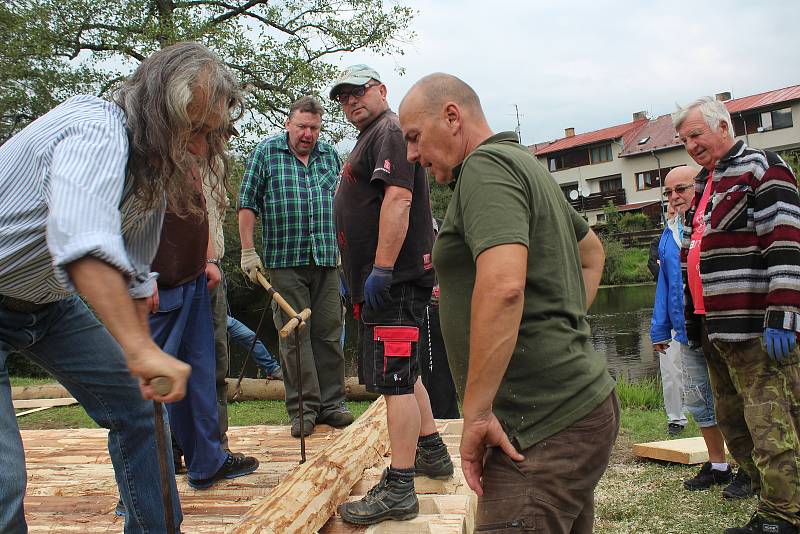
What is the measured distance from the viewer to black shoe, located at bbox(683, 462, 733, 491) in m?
4.42

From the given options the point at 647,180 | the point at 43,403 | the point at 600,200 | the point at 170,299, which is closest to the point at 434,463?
the point at 170,299

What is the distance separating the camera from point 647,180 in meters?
49.8

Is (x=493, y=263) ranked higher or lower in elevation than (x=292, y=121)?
lower

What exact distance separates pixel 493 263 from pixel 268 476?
261 cm

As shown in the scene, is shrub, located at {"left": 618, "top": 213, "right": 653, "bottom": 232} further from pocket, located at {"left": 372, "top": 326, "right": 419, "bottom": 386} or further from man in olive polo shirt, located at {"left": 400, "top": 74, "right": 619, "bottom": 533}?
man in olive polo shirt, located at {"left": 400, "top": 74, "right": 619, "bottom": 533}

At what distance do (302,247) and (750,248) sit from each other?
2.75 metres

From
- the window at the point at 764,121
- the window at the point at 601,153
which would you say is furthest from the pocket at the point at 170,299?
the window at the point at 601,153

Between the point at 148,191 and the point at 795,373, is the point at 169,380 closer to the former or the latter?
the point at 148,191

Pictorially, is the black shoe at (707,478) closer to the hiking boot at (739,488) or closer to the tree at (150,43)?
the hiking boot at (739,488)

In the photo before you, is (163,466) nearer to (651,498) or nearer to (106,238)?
(106,238)

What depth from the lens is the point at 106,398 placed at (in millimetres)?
A: 2473

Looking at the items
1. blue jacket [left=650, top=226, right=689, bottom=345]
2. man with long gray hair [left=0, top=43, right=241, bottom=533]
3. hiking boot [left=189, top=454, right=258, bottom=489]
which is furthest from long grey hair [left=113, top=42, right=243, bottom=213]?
blue jacket [left=650, top=226, right=689, bottom=345]

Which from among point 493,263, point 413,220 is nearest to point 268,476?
point 413,220

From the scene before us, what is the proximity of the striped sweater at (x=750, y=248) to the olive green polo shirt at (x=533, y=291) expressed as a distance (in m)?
1.79
